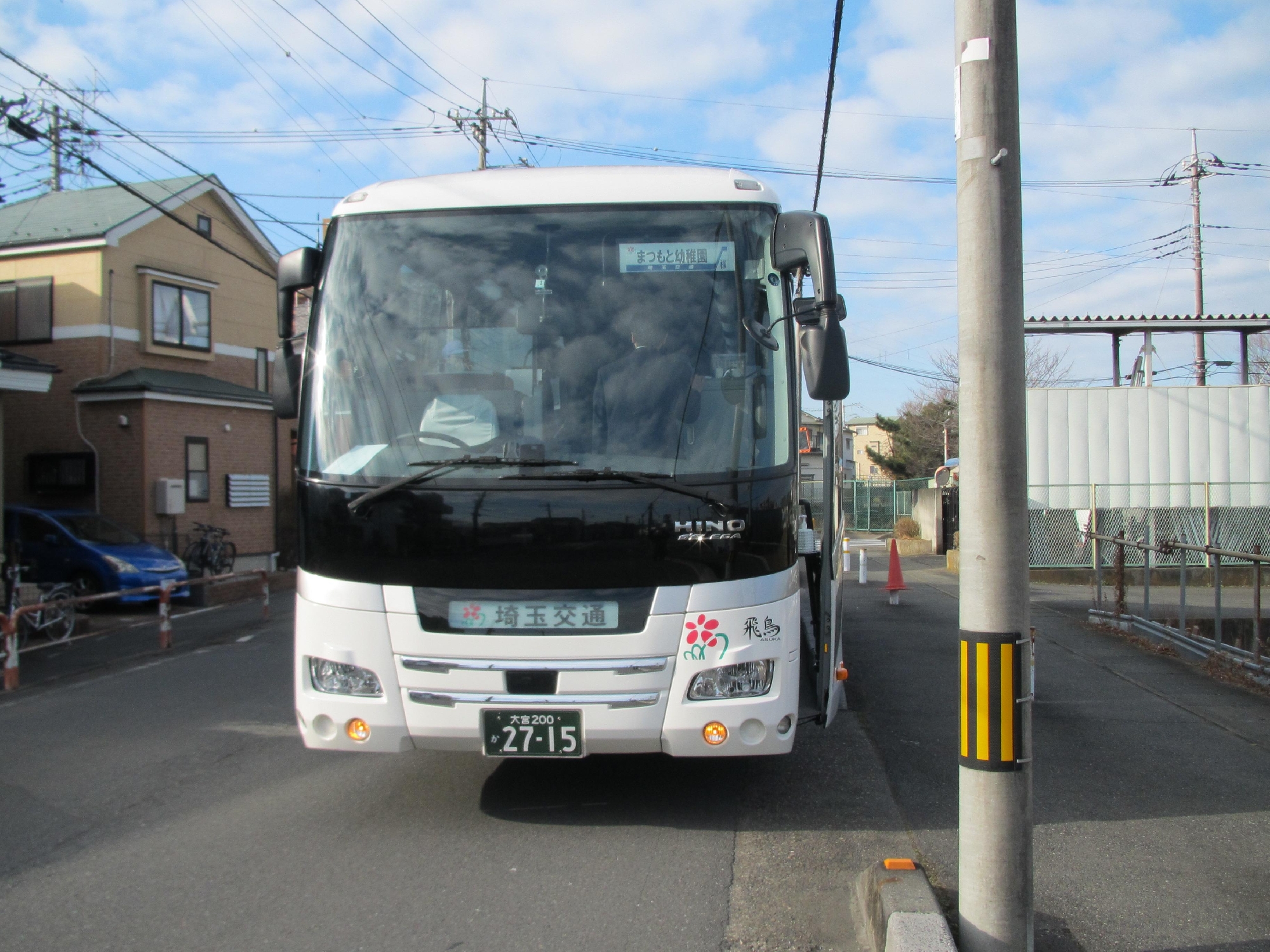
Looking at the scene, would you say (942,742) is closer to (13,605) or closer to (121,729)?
(121,729)

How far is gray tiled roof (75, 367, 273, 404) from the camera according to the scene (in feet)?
63.8

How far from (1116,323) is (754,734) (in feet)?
60.7

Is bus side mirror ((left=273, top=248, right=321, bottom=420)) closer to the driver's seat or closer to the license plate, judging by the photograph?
the driver's seat

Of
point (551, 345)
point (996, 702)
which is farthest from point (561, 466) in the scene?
point (996, 702)

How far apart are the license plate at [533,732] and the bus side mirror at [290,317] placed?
194 cm

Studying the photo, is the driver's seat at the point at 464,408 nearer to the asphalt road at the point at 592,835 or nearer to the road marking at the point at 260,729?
the asphalt road at the point at 592,835

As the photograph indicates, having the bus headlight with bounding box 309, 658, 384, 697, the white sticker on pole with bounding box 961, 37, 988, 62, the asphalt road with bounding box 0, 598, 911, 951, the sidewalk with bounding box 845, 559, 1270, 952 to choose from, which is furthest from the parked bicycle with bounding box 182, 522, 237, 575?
the white sticker on pole with bounding box 961, 37, 988, 62

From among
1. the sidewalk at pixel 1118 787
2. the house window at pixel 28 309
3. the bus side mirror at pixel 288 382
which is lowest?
the sidewalk at pixel 1118 787

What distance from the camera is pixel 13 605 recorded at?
36.2 feet

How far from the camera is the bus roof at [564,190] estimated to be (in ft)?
16.4

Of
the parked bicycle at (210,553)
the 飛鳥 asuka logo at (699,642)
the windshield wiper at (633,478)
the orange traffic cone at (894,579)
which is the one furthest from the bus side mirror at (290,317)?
the parked bicycle at (210,553)

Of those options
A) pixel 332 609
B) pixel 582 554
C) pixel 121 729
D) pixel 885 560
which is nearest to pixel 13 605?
pixel 121 729

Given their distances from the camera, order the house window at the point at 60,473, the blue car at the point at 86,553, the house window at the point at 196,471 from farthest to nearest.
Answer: the house window at the point at 196,471 < the house window at the point at 60,473 < the blue car at the point at 86,553

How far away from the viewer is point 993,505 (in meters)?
3.32
